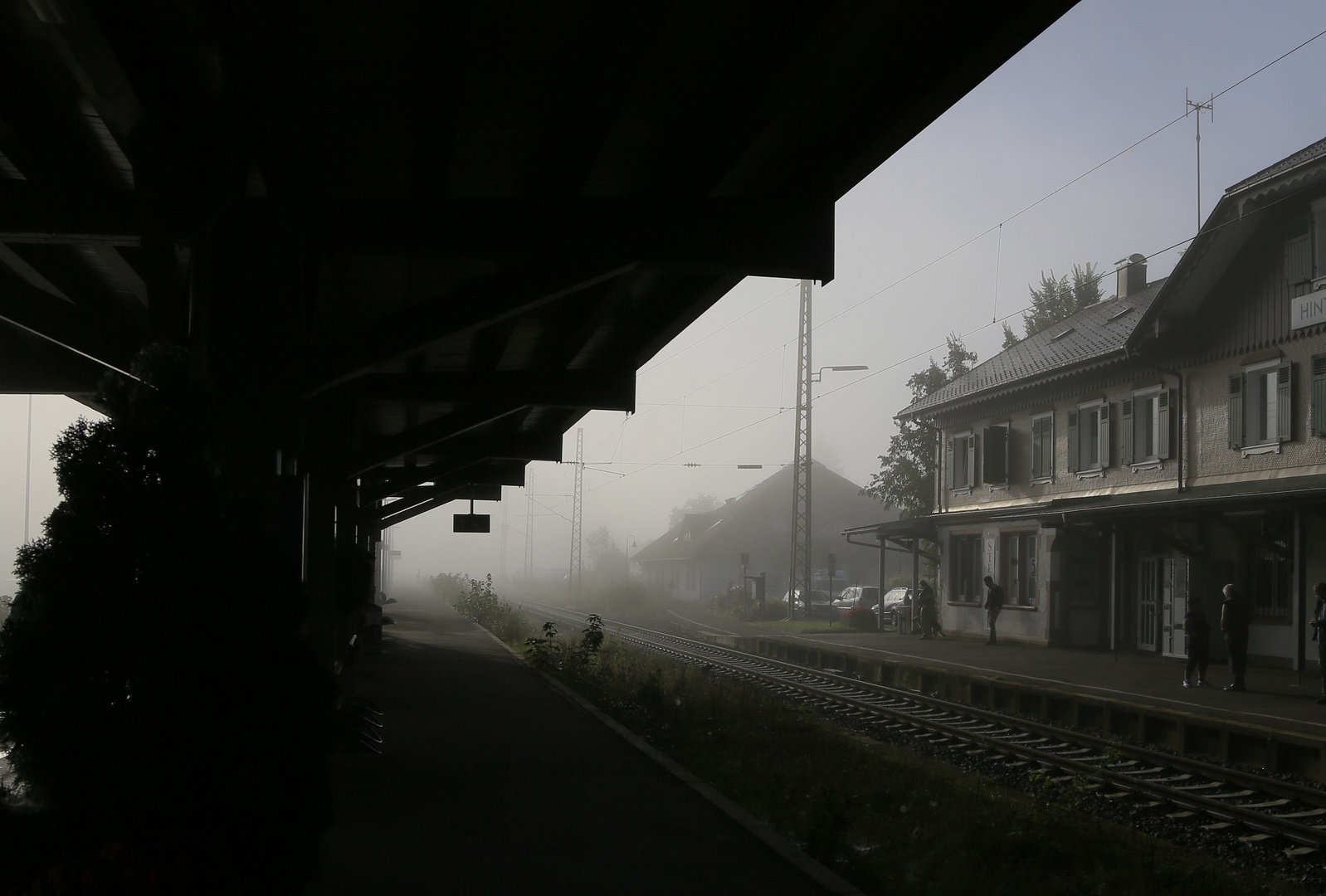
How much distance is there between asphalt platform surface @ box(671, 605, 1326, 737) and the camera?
14.8m

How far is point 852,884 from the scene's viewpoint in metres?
6.81

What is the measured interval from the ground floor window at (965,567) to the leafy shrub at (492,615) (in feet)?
37.3

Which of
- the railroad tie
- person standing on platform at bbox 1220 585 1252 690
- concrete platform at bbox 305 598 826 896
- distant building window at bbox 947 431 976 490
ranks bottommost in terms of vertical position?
the railroad tie

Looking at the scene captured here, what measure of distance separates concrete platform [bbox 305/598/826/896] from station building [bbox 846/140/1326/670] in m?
12.1

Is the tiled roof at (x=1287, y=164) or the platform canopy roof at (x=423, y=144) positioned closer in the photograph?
the platform canopy roof at (x=423, y=144)

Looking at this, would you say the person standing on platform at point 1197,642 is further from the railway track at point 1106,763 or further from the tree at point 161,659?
the tree at point 161,659

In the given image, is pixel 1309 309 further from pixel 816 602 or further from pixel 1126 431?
pixel 816 602

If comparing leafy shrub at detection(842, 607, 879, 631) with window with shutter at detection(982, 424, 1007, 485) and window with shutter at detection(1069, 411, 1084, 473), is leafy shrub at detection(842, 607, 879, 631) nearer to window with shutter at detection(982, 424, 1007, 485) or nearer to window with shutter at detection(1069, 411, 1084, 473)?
window with shutter at detection(982, 424, 1007, 485)

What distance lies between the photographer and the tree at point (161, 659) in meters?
4.15

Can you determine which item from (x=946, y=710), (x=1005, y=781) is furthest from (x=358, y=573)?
(x=1005, y=781)

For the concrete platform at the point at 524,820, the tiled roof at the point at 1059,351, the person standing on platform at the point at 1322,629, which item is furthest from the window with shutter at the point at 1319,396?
the concrete platform at the point at 524,820

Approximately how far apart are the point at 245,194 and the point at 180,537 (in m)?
2.87

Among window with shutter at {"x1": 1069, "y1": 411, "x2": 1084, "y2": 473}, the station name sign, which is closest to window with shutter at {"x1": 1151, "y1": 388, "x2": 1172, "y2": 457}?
window with shutter at {"x1": 1069, "y1": 411, "x2": 1084, "y2": 473}

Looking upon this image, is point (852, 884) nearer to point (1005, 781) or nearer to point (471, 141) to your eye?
point (471, 141)
